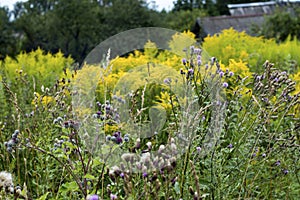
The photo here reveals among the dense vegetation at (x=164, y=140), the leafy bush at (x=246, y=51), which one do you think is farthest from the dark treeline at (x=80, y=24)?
the dense vegetation at (x=164, y=140)

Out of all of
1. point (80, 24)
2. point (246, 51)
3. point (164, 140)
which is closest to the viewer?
point (164, 140)

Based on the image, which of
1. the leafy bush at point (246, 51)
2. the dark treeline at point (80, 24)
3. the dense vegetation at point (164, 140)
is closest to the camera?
the dense vegetation at point (164, 140)

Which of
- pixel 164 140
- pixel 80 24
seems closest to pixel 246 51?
pixel 164 140

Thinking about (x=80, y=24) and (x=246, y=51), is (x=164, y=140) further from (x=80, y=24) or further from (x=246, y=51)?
(x=80, y=24)

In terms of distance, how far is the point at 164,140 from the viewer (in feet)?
11.8

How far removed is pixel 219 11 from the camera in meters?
34.8

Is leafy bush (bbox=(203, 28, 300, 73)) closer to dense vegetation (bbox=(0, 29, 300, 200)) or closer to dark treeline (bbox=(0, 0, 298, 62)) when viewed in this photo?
dense vegetation (bbox=(0, 29, 300, 200))

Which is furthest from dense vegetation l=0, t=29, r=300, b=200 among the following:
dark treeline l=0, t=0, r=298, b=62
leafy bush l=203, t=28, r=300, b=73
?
dark treeline l=0, t=0, r=298, b=62

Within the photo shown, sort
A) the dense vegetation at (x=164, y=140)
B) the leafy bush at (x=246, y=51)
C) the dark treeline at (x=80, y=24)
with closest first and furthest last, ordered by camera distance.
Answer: the dense vegetation at (x=164, y=140) → the leafy bush at (x=246, y=51) → the dark treeline at (x=80, y=24)

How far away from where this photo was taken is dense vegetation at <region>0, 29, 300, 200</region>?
169 centimetres

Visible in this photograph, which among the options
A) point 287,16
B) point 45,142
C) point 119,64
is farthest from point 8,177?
point 287,16

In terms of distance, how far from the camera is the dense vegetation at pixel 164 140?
5.53ft

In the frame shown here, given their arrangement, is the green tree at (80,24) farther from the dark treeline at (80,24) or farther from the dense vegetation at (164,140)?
the dense vegetation at (164,140)

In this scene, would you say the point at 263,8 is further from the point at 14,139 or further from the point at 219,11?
the point at 14,139
